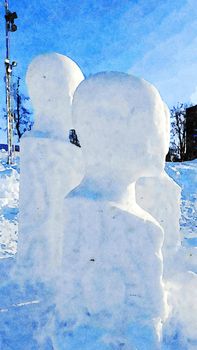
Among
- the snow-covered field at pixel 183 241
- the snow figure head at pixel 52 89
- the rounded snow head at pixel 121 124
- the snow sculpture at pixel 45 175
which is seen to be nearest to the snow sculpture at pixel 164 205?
the snow-covered field at pixel 183 241

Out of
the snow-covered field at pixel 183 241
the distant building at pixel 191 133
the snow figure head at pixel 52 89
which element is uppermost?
the distant building at pixel 191 133

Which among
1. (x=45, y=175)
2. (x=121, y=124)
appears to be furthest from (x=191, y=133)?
(x=121, y=124)

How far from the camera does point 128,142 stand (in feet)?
8.18

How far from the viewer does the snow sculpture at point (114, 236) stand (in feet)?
8.03

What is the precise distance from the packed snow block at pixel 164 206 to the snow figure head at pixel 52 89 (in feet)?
3.62

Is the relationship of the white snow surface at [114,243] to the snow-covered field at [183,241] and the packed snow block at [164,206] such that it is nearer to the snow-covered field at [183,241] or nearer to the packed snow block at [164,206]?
the snow-covered field at [183,241]

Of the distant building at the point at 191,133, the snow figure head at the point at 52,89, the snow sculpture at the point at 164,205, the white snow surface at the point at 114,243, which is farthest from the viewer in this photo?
the distant building at the point at 191,133

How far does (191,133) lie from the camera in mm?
25891

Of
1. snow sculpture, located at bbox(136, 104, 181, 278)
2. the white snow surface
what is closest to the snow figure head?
snow sculpture, located at bbox(136, 104, 181, 278)

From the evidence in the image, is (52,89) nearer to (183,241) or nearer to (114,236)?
(114,236)

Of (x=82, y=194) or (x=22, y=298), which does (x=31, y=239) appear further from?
(x=82, y=194)

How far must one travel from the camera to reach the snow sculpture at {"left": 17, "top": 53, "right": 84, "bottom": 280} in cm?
369

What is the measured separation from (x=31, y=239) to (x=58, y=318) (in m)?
1.28

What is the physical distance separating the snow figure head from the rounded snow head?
1208 millimetres
